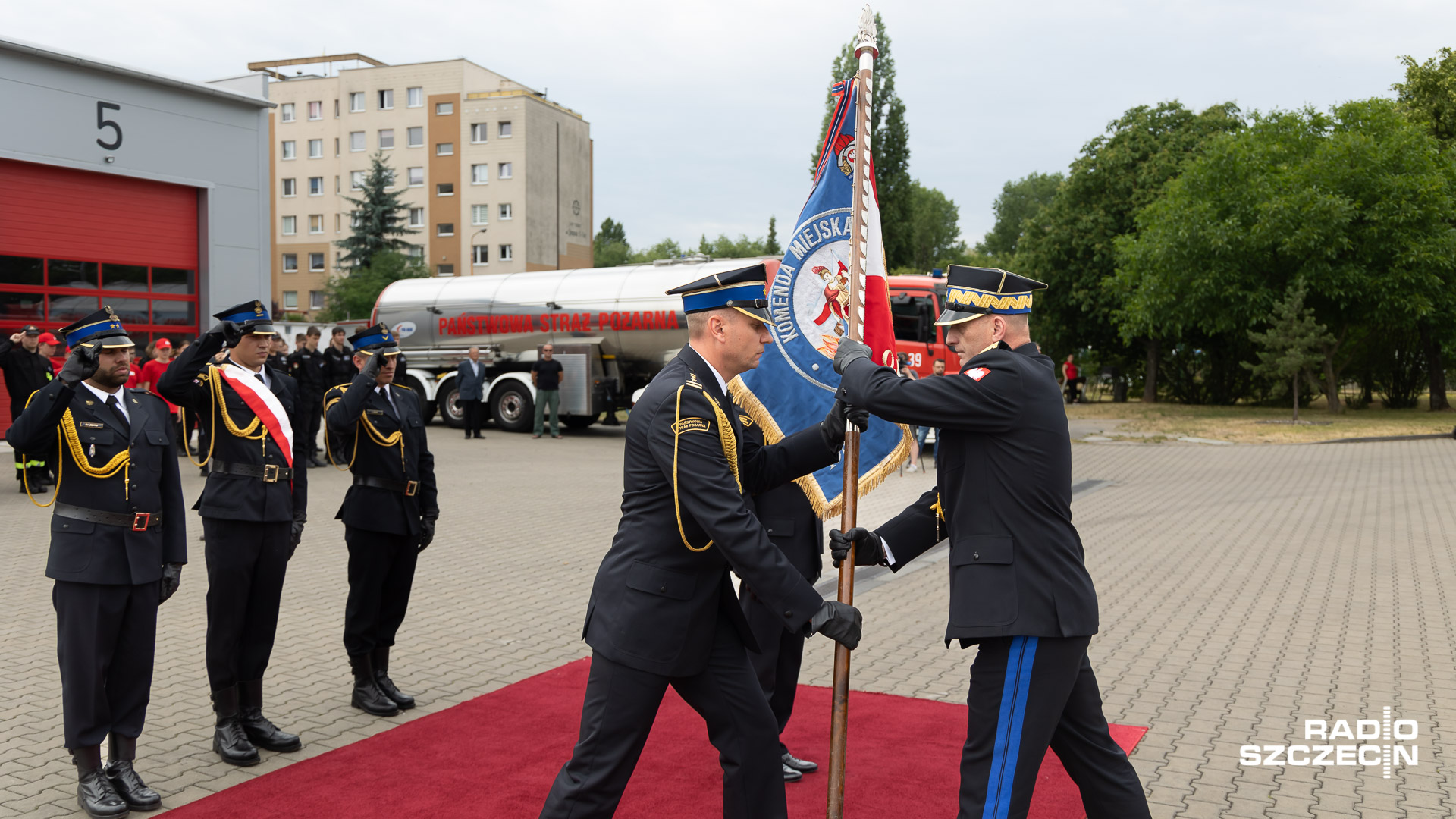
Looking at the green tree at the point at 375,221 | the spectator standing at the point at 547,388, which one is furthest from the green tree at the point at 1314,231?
the green tree at the point at 375,221

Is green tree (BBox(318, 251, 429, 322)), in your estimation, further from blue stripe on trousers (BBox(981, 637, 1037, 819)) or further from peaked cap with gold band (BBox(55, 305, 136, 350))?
blue stripe on trousers (BBox(981, 637, 1037, 819))

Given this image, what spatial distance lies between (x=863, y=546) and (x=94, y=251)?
18822 mm

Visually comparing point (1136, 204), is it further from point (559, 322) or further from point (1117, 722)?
point (1117, 722)

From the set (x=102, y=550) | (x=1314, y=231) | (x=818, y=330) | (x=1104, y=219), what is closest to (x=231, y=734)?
(x=102, y=550)

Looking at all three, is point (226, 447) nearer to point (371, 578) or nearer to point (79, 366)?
point (79, 366)

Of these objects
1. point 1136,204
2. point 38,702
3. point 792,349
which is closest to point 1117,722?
point 792,349

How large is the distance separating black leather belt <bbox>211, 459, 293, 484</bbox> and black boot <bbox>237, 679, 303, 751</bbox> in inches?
36.6

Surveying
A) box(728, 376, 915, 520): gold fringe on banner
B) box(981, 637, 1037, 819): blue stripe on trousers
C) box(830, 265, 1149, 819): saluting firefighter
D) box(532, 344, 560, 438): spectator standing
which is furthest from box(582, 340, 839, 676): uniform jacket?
box(532, 344, 560, 438): spectator standing

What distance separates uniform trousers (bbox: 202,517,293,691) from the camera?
4.77m

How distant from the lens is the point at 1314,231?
29828mm

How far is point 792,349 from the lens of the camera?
540 centimetres

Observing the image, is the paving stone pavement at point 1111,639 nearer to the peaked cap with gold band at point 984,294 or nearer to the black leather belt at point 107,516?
the black leather belt at point 107,516

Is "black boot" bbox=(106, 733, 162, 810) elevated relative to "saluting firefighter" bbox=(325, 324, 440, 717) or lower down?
lower down

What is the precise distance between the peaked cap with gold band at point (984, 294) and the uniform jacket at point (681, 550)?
819 millimetres
